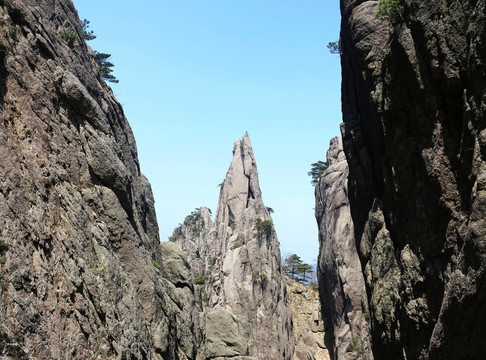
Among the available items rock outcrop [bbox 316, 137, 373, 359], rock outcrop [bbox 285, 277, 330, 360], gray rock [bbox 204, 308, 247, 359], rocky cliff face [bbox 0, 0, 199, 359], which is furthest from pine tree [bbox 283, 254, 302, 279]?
rocky cliff face [bbox 0, 0, 199, 359]

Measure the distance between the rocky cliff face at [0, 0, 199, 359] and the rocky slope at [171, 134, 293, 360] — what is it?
38.5 metres

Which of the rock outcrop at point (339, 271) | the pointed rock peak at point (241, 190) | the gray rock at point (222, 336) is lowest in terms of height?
the gray rock at point (222, 336)

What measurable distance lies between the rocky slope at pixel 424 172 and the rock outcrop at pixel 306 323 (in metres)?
53.6

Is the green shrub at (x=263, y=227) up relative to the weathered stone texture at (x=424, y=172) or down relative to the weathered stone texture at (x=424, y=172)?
up

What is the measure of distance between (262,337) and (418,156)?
57447mm

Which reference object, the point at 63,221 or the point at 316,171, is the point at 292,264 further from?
the point at 63,221

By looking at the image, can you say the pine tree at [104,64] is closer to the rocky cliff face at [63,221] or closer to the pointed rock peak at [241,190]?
the rocky cliff face at [63,221]

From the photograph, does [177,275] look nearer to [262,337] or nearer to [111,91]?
[111,91]

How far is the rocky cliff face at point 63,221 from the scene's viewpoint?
16312mm

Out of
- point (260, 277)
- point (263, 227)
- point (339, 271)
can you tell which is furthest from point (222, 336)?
point (263, 227)

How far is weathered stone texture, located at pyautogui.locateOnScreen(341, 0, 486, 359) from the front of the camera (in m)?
13.2

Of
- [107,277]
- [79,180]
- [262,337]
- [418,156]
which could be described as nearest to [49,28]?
[79,180]

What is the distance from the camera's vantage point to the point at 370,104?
22750 mm

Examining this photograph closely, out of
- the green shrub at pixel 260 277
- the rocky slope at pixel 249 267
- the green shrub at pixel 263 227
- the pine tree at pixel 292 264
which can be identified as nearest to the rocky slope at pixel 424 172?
the rocky slope at pixel 249 267
